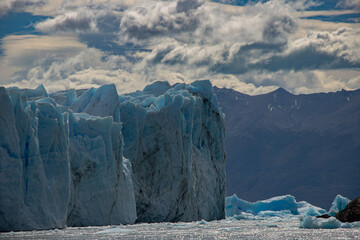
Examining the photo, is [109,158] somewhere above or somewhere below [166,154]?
above

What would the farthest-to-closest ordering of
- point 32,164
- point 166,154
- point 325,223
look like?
point 166,154
point 325,223
point 32,164

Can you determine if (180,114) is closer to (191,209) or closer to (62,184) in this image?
(191,209)

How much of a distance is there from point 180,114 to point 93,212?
1162 cm

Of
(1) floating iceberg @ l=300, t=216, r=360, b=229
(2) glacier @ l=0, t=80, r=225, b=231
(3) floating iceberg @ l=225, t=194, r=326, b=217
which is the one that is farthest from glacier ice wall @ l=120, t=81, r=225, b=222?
(3) floating iceberg @ l=225, t=194, r=326, b=217

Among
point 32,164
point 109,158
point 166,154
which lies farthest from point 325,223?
point 32,164

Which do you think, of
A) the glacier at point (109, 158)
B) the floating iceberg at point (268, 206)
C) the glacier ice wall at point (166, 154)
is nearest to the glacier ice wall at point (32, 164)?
the glacier at point (109, 158)

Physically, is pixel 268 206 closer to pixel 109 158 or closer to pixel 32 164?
pixel 109 158

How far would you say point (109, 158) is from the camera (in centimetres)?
3372

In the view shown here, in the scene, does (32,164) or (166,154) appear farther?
(166,154)

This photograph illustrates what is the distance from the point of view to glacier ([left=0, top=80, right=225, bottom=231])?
2664 centimetres

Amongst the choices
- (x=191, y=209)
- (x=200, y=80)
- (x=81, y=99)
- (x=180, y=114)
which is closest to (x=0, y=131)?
(x=81, y=99)

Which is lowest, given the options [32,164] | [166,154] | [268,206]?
[268,206]

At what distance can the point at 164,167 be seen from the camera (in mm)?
41250

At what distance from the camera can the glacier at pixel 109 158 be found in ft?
87.4
